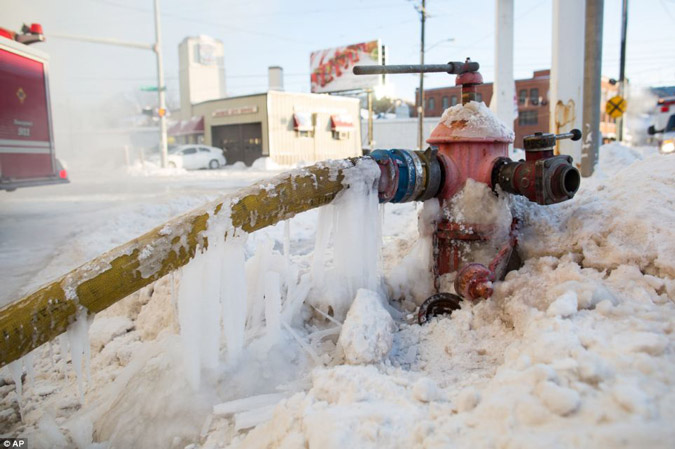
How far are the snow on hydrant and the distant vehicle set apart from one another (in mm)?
7985

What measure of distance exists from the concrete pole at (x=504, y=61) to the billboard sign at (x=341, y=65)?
16524mm

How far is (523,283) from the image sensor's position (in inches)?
93.7

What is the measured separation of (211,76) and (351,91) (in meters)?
10.7

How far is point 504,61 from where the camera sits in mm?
11445

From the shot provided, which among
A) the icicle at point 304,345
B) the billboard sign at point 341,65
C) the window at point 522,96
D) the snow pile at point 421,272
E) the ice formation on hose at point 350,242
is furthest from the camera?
the window at point 522,96

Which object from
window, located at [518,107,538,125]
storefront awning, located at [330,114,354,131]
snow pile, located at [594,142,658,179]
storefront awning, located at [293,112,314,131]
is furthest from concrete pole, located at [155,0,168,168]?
window, located at [518,107,538,125]

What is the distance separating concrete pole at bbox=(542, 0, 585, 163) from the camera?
752cm

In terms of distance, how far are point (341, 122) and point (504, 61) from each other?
55.4 ft

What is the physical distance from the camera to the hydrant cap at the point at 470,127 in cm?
285

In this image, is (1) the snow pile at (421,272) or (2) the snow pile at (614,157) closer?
(1) the snow pile at (421,272)

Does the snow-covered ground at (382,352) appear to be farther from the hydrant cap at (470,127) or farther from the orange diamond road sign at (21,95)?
the orange diamond road sign at (21,95)

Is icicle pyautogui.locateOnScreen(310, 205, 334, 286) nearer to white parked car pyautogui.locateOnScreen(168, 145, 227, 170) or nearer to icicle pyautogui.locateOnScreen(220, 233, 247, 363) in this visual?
icicle pyautogui.locateOnScreen(220, 233, 247, 363)

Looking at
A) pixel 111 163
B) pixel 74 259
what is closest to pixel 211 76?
pixel 111 163

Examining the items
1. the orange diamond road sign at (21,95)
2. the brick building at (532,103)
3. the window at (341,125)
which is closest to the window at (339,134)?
the window at (341,125)
